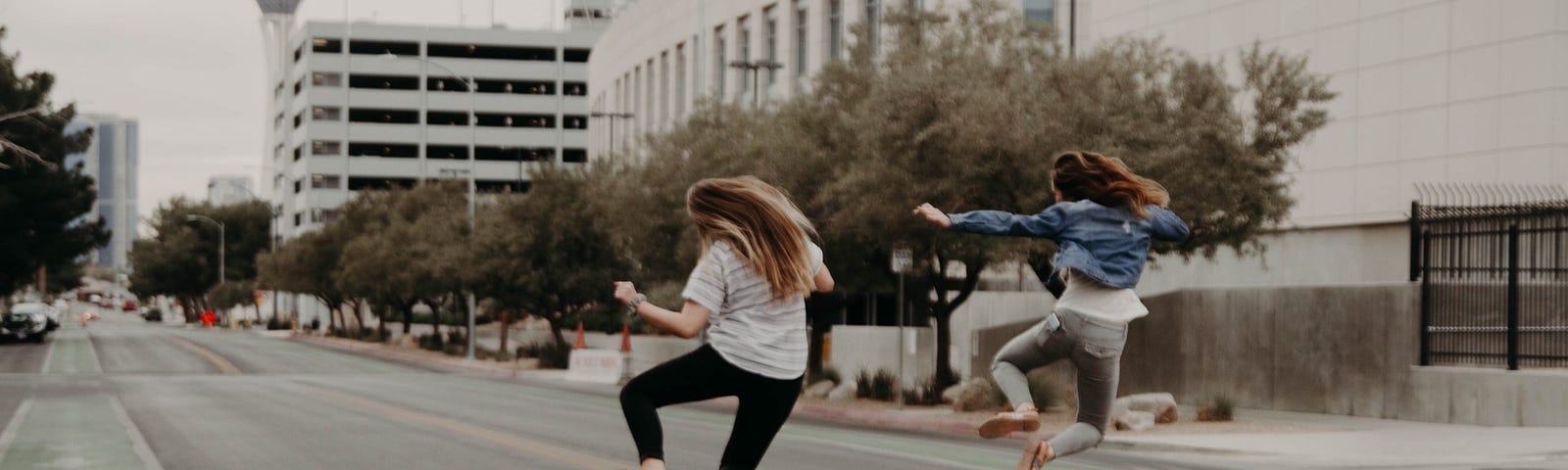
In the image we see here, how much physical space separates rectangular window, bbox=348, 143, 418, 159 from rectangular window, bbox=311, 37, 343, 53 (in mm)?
7343

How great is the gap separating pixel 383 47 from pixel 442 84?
529 cm

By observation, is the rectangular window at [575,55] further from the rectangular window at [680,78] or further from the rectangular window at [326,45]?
the rectangular window at [680,78]

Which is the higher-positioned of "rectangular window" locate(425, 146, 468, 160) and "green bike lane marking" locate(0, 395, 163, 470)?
"rectangular window" locate(425, 146, 468, 160)

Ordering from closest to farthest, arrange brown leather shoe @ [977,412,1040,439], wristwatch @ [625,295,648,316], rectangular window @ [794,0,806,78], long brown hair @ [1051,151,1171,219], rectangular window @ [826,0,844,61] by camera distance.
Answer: wristwatch @ [625,295,648,316] → brown leather shoe @ [977,412,1040,439] → long brown hair @ [1051,151,1171,219] → rectangular window @ [826,0,844,61] → rectangular window @ [794,0,806,78]

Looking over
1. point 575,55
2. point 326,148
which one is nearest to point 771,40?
point 575,55

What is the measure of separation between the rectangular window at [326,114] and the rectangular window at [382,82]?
2105mm

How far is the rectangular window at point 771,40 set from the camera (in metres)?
51.9

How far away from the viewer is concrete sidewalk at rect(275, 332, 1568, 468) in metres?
14.4

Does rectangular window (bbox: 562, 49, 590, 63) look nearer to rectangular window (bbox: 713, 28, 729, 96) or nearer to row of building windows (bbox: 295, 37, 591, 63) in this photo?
row of building windows (bbox: 295, 37, 591, 63)

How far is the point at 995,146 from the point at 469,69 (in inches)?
4120

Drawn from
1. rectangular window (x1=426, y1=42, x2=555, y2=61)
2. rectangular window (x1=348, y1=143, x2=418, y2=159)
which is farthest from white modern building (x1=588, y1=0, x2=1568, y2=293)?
rectangular window (x1=348, y1=143, x2=418, y2=159)

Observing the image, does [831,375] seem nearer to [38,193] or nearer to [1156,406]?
[1156,406]

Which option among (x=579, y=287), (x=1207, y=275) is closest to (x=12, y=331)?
(x=579, y=287)

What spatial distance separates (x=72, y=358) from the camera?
42.5m
